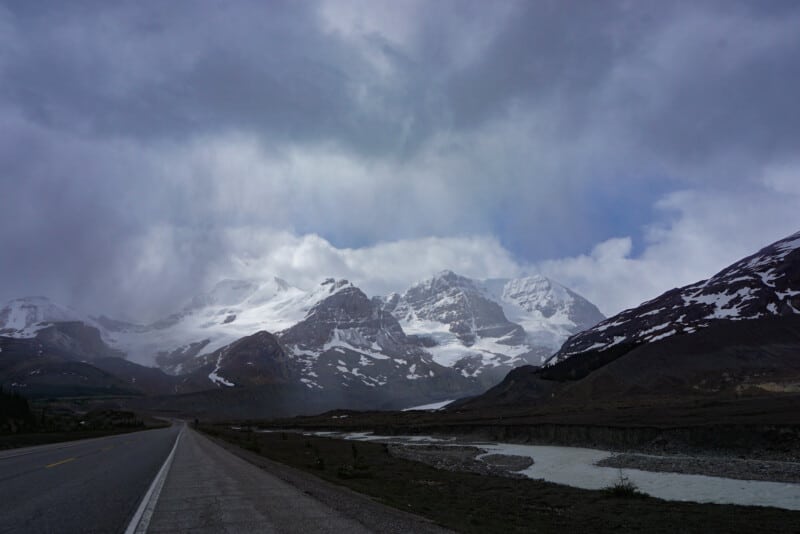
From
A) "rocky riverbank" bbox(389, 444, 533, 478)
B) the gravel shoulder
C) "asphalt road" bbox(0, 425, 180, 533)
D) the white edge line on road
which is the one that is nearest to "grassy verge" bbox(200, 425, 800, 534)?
the gravel shoulder

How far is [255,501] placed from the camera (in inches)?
675

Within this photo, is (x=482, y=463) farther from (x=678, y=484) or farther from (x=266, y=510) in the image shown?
(x=266, y=510)

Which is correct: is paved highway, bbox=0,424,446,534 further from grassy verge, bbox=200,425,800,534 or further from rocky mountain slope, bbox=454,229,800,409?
rocky mountain slope, bbox=454,229,800,409

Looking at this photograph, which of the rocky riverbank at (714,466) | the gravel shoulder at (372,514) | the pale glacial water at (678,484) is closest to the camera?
the gravel shoulder at (372,514)

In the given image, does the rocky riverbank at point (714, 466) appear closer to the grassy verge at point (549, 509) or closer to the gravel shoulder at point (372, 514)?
the grassy verge at point (549, 509)

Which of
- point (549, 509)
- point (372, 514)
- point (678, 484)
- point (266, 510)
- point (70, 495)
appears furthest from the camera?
point (678, 484)

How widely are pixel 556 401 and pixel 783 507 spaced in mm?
134817

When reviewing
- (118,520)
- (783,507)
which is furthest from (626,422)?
(118,520)

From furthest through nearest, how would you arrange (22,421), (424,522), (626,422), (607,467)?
(22,421)
(626,422)
(607,467)
(424,522)

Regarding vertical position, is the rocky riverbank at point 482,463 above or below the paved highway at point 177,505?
below

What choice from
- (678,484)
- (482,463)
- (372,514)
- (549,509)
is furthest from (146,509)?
(482,463)

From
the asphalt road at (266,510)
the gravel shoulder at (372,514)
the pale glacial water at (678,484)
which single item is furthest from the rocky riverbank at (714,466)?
the asphalt road at (266,510)

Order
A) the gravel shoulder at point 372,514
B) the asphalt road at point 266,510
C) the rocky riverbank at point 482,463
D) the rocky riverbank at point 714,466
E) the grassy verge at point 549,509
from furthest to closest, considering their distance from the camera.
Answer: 1. the rocky riverbank at point 482,463
2. the rocky riverbank at point 714,466
3. the grassy verge at point 549,509
4. the gravel shoulder at point 372,514
5. the asphalt road at point 266,510

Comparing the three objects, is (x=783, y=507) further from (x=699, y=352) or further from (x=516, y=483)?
(x=699, y=352)
